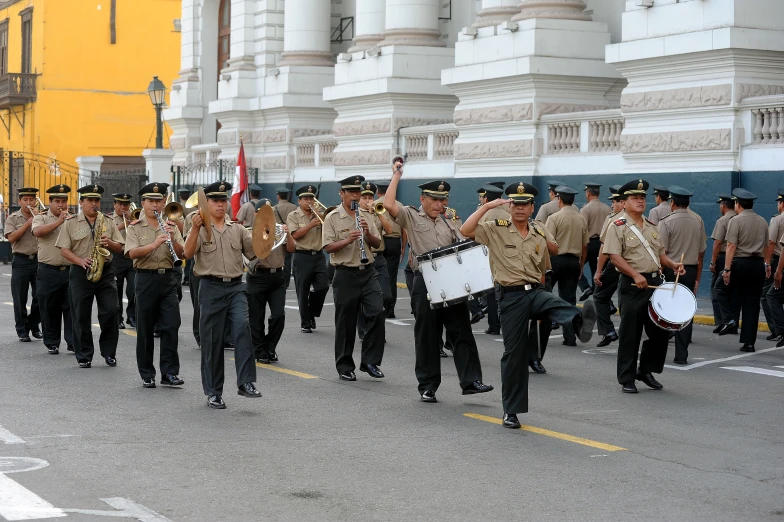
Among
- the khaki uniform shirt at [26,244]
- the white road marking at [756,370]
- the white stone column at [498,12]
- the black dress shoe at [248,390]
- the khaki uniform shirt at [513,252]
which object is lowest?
the white road marking at [756,370]

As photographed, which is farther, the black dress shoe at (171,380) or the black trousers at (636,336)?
the black dress shoe at (171,380)

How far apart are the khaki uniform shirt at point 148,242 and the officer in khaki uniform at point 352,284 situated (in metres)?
1.53

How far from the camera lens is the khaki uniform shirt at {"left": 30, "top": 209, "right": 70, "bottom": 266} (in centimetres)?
1512

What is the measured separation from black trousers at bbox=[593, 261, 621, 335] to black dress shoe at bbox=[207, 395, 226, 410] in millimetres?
5819

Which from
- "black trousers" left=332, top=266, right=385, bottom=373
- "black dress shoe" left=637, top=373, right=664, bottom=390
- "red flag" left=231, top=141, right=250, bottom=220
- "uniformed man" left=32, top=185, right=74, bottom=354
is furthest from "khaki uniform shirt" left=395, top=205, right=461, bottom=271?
"red flag" left=231, top=141, right=250, bottom=220

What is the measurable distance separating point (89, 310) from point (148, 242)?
170cm

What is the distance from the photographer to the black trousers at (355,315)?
13.1 metres

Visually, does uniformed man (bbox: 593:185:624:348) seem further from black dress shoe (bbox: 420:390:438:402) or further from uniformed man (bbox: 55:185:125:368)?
uniformed man (bbox: 55:185:125:368)

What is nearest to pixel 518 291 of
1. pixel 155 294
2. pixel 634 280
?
pixel 634 280

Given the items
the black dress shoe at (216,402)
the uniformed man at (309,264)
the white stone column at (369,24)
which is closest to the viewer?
the black dress shoe at (216,402)

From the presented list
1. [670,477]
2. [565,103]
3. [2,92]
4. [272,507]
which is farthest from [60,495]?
[2,92]

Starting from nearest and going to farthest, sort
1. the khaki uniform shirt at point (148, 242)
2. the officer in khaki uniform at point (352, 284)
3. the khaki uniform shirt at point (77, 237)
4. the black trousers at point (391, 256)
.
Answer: the khaki uniform shirt at point (148, 242) → the officer in khaki uniform at point (352, 284) → the khaki uniform shirt at point (77, 237) → the black trousers at point (391, 256)

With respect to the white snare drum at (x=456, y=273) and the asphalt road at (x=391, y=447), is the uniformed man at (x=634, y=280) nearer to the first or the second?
the asphalt road at (x=391, y=447)

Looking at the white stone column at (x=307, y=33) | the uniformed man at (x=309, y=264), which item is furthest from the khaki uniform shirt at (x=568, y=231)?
the white stone column at (x=307, y=33)
